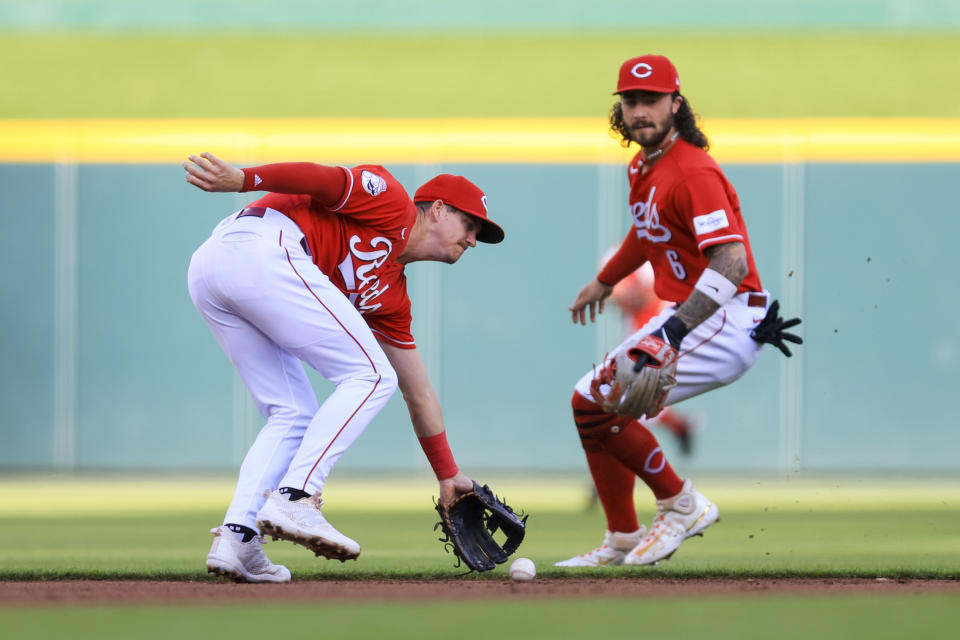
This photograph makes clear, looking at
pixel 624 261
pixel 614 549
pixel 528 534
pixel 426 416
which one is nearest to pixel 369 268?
pixel 426 416

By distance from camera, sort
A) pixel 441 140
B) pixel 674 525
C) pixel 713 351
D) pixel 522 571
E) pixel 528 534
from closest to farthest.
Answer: pixel 522 571 < pixel 713 351 < pixel 674 525 < pixel 528 534 < pixel 441 140

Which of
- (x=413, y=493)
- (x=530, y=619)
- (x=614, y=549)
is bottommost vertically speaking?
(x=413, y=493)

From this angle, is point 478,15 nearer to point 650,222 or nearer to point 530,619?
point 650,222

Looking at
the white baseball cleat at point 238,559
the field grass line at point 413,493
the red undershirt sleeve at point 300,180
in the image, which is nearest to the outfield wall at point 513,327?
the field grass line at point 413,493

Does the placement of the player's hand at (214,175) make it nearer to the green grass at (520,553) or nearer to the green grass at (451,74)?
the green grass at (520,553)

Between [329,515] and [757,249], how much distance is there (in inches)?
220

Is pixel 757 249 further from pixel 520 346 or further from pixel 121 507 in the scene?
pixel 121 507

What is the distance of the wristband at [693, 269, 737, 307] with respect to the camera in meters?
5.34

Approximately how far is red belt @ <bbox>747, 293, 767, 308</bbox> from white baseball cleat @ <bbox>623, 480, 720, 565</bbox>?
83 cm

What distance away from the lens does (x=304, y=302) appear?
494 centimetres

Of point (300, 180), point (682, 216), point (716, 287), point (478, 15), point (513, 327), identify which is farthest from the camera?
point (478, 15)

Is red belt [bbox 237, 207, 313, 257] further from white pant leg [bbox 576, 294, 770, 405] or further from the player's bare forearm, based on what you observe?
the player's bare forearm

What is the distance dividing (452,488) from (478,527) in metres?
0.23

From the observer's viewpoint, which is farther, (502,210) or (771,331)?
(502,210)
